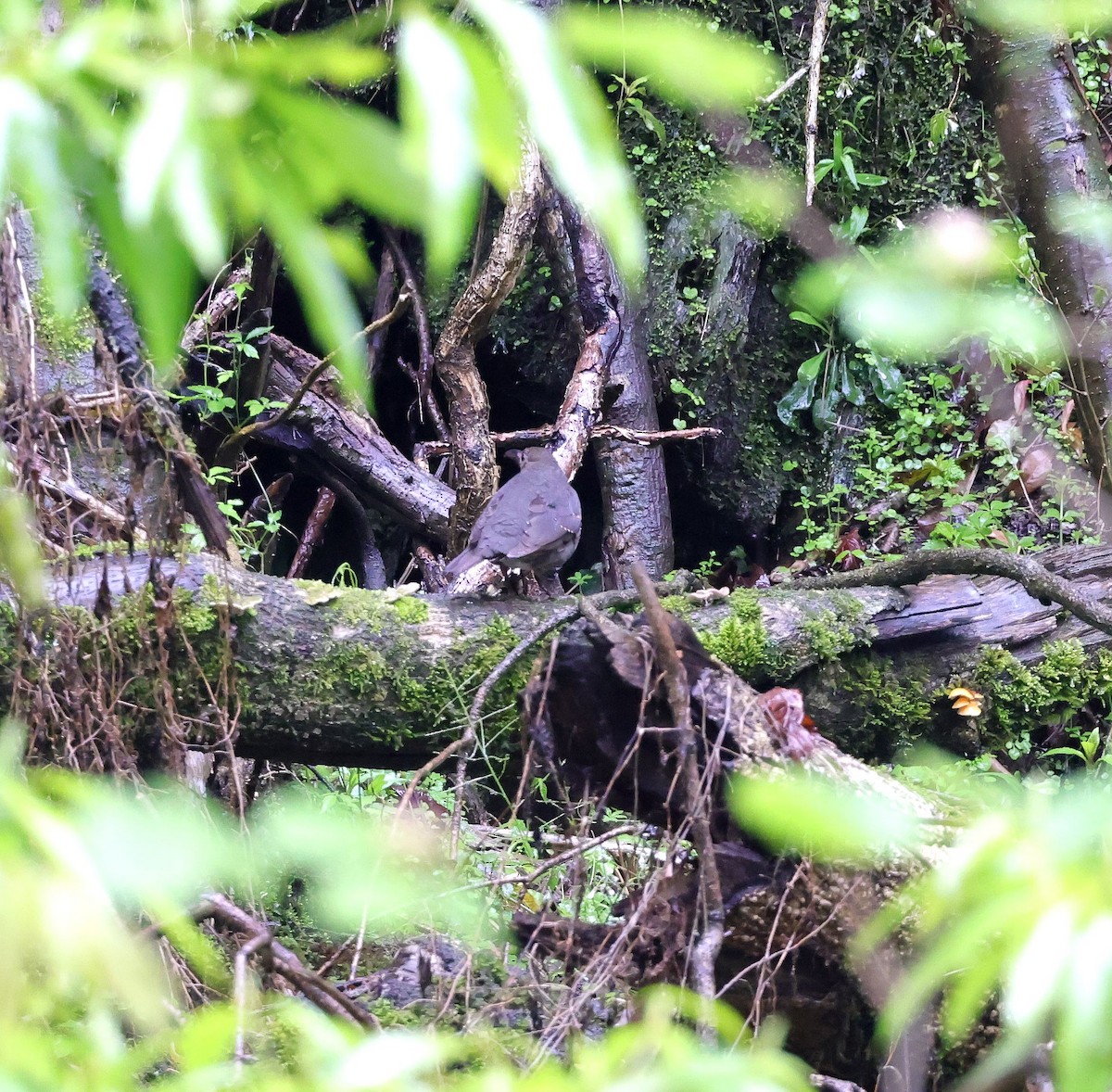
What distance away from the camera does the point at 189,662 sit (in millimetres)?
2660

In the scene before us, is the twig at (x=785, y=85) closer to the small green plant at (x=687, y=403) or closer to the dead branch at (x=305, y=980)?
the dead branch at (x=305, y=980)

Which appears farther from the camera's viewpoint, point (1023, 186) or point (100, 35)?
point (1023, 186)

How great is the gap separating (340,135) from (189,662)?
2.25 m

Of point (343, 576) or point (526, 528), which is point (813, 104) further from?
point (343, 576)

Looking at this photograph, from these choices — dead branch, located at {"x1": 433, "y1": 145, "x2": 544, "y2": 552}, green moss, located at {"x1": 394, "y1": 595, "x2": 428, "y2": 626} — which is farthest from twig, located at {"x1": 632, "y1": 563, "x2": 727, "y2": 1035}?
dead branch, located at {"x1": 433, "y1": 145, "x2": 544, "y2": 552}

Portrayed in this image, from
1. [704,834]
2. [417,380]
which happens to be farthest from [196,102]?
[417,380]

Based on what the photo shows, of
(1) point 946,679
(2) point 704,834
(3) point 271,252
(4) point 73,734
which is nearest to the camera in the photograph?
(2) point 704,834

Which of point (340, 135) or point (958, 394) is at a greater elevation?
point (340, 135)

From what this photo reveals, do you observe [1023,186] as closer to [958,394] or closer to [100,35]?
[100,35]

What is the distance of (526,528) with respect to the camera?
3713mm

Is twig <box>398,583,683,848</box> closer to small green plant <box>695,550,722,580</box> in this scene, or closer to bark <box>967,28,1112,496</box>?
bark <box>967,28,1112,496</box>

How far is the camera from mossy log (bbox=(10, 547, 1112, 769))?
8.30 feet

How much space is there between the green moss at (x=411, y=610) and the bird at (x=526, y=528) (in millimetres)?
757

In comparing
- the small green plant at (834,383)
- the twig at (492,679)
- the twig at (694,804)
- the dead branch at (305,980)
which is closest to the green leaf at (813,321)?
the small green plant at (834,383)
